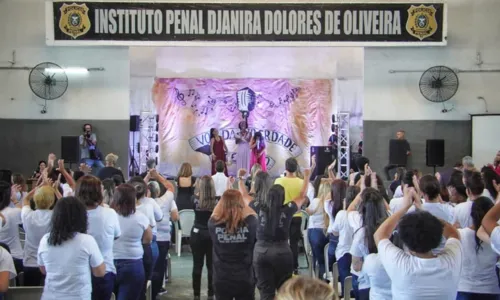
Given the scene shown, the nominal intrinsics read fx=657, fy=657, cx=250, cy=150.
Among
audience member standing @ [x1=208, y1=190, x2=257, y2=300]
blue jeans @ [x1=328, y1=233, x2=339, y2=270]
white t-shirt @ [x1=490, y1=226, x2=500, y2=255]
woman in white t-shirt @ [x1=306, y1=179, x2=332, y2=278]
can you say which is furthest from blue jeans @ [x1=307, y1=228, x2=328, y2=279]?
white t-shirt @ [x1=490, y1=226, x2=500, y2=255]

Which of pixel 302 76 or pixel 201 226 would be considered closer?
pixel 201 226

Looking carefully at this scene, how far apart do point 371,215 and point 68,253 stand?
1.97 m

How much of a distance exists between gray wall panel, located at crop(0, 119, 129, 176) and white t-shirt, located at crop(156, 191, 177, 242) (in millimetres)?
6835

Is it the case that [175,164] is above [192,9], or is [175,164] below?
below

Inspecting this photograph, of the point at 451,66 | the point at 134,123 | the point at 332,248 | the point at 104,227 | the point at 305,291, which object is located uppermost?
the point at 451,66

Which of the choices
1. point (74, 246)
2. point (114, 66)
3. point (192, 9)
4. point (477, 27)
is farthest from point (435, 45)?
point (74, 246)

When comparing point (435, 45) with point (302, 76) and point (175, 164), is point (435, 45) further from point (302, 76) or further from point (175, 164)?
point (175, 164)

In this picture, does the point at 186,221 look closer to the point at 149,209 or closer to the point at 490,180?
the point at 149,209

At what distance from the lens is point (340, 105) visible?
15.6 metres

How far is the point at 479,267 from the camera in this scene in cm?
439

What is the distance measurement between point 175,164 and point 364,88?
16.8 feet

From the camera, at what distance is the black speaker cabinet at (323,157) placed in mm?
14438

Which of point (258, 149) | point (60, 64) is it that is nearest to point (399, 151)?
point (258, 149)

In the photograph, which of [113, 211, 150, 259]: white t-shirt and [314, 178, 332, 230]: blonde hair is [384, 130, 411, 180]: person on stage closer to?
[314, 178, 332, 230]: blonde hair
